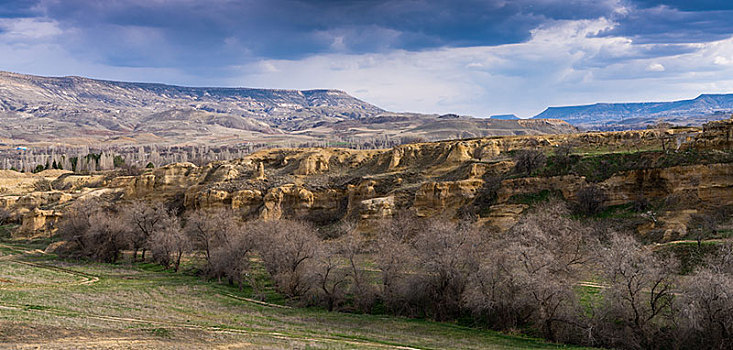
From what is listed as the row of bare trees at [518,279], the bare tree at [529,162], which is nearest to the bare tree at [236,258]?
the row of bare trees at [518,279]

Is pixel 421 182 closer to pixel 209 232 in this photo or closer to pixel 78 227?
pixel 209 232

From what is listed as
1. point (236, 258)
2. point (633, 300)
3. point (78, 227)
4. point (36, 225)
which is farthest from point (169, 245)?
point (633, 300)

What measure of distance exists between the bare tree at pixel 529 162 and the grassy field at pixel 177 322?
2767 cm

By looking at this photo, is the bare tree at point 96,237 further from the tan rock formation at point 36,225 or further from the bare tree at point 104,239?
the tan rock formation at point 36,225

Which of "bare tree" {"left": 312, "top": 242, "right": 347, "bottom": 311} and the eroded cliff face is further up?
the eroded cliff face

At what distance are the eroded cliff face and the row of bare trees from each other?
18.1 feet

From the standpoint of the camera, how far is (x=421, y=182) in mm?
58750

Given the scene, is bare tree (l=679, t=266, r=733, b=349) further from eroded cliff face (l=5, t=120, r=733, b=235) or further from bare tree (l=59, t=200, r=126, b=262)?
bare tree (l=59, t=200, r=126, b=262)

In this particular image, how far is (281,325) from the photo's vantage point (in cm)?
2742

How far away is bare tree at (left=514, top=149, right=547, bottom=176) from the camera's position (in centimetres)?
5249

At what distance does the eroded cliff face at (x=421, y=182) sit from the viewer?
46.4m

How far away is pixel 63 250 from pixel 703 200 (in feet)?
203

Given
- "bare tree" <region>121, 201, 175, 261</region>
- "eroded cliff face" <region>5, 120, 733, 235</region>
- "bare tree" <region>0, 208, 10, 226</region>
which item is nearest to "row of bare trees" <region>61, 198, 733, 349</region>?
"eroded cliff face" <region>5, 120, 733, 235</region>

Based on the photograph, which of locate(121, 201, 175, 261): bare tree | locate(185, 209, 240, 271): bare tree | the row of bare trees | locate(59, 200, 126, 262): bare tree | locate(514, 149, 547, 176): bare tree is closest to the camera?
the row of bare trees
